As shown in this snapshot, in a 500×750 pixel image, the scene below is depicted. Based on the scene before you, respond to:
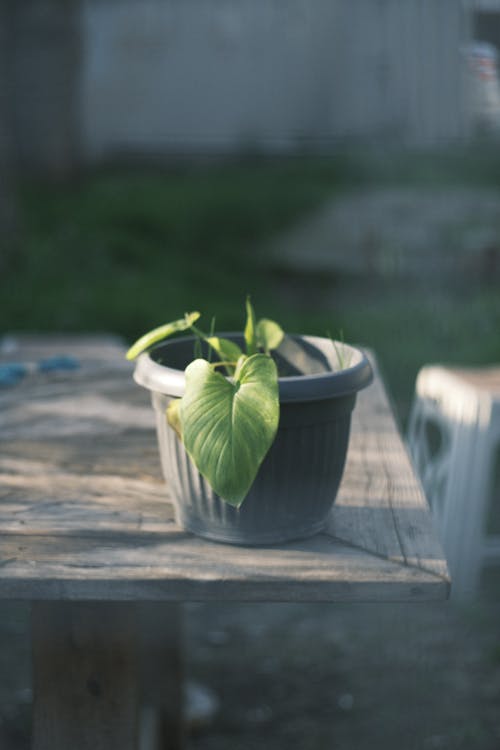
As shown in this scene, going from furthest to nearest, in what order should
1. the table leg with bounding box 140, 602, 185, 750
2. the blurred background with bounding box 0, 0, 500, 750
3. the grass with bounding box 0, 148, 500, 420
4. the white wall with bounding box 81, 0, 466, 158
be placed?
the white wall with bounding box 81, 0, 466, 158 → the grass with bounding box 0, 148, 500, 420 → the blurred background with bounding box 0, 0, 500, 750 → the table leg with bounding box 140, 602, 185, 750

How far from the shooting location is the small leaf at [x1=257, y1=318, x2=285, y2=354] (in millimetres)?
1394

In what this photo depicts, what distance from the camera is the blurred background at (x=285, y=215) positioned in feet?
8.22

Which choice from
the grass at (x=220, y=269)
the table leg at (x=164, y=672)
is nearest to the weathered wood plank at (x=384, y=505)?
the table leg at (x=164, y=672)

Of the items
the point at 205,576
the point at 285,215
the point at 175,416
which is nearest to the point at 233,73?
the point at 285,215

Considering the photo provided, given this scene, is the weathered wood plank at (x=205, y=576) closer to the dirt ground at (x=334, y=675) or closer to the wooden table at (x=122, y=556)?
the wooden table at (x=122, y=556)

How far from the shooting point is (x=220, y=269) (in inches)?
254

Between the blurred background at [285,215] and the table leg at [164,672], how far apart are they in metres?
0.17

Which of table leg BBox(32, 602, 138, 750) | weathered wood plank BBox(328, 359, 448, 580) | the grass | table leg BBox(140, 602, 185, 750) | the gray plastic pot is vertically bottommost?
the grass

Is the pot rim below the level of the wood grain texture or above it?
above

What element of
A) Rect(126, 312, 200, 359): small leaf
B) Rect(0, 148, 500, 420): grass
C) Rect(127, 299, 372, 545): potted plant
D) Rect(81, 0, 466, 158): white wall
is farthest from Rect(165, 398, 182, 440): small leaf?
Rect(81, 0, 466, 158): white wall

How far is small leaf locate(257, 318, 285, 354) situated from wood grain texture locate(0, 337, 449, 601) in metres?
0.22

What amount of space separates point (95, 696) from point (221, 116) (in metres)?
9.72

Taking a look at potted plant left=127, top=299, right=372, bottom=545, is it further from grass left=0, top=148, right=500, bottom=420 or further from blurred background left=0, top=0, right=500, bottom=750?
grass left=0, top=148, right=500, bottom=420

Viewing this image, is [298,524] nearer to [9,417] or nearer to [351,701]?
[9,417]
